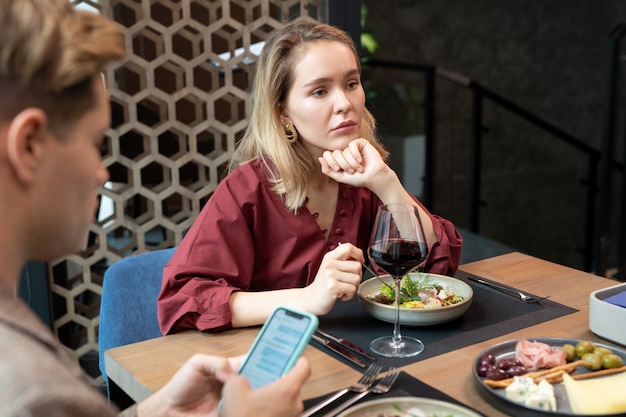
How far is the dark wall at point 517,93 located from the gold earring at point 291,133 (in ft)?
12.4

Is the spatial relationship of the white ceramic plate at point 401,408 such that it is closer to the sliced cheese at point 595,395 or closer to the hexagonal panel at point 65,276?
the sliced cheese at point 595,395

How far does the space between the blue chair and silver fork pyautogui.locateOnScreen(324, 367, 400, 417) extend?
76 cm

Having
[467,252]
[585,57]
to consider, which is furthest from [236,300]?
[585,57]

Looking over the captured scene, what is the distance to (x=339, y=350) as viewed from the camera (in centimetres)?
131

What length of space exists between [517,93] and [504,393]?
5.63 m

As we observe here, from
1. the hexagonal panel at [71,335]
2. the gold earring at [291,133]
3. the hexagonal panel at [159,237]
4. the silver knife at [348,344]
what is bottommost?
the hexagonal panel at [71,335]

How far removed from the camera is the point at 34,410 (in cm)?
67

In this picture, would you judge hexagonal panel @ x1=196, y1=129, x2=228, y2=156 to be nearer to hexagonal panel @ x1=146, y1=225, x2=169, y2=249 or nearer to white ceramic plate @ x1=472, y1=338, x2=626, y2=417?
hexagonal panel @ x1=146, y1=225, x2=169, y2=249

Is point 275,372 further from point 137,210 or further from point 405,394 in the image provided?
point 137,210

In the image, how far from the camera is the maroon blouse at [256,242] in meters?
1.55

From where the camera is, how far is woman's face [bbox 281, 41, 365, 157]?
1768 mm

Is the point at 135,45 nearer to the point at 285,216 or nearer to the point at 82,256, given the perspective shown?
the point at 82,256

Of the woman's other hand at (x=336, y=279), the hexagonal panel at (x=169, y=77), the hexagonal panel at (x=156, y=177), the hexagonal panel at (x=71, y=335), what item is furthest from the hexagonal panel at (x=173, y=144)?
the woman's other hand at (x=336, y=279)

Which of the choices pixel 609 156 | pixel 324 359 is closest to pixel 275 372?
pixel 324 359
